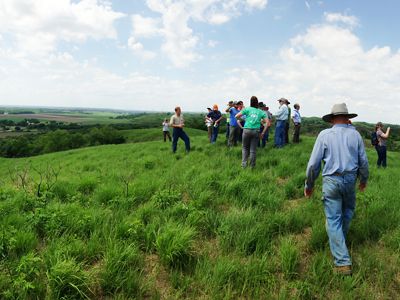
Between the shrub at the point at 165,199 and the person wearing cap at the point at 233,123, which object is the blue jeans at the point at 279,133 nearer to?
the person wearing cap at the point at 233,123

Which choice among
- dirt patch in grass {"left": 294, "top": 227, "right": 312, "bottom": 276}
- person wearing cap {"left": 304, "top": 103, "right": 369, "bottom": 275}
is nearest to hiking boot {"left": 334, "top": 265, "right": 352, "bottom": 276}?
person wearing cap {"left": 304, "top": 103, "right": 369, "bottom": 275}

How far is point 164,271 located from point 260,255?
129cm

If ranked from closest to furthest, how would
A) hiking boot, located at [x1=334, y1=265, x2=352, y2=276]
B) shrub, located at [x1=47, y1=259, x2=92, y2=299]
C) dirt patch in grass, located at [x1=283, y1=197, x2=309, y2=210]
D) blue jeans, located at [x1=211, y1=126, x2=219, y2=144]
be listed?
1. shrub, located at [x1=47, y1=259, x2=92, y2=299]
2. hiking boot, located at [x1=334, y1=265, x2=352, y2=276]
3. dirt patch in grass, located at [x1=283, y1=197, x2=309, y2=210]
4. blue jeans, located at [x1=211, y1=126, x2=219, y2=144]

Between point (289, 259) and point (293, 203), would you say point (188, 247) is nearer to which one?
point (289, 259)

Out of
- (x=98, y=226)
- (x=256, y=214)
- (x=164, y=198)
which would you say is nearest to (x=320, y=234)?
(x=256, y=214)

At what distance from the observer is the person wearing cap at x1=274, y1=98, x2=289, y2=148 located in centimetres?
1306

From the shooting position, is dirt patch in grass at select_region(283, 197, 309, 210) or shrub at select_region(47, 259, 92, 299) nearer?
shrub at select_region(47, 259, 92, 299)

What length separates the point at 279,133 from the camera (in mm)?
13352

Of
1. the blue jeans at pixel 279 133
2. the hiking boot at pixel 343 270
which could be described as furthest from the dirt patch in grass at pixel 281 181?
the blue jeans at pixel 279 133

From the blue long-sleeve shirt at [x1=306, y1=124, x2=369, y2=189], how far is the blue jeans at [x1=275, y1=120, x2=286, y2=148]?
9150mm

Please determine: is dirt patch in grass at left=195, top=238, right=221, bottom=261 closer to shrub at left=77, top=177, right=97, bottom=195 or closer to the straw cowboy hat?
the straw cowboy hat

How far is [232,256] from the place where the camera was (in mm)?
3691

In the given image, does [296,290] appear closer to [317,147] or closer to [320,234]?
[320,234]

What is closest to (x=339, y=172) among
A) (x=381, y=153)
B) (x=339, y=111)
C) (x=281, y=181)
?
(x=339, y=111)
